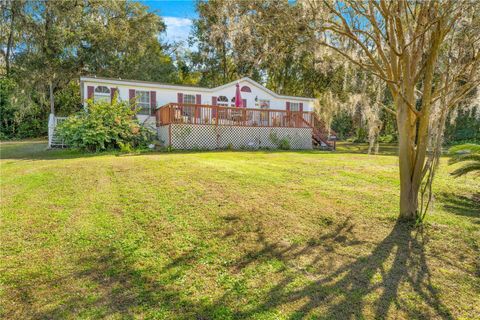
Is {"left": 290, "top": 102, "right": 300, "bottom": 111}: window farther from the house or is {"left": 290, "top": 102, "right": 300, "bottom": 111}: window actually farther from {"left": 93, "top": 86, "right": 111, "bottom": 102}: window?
{"left": 93, "top": 86, "right": 111, "bottom": 102}: window

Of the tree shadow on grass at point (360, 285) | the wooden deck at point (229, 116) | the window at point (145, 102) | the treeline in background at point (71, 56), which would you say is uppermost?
the treeline in background at point (71, 56)

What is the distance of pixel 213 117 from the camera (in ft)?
42.7

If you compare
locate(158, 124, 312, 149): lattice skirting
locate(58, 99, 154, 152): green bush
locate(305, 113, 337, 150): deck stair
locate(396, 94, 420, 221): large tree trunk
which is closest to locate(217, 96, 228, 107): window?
locate(158, 124, 312, 149): lattice skirting

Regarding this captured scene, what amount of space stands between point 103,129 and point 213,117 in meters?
4.27

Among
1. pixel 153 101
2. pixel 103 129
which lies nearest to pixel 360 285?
pixel 103 129

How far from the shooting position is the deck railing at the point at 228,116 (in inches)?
479

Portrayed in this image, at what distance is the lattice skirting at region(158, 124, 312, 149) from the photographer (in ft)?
39.6

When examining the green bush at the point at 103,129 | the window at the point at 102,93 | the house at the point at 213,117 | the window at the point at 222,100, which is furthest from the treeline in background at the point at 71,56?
the green bush at the point at 103,129

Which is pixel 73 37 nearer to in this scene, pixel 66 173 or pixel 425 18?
pixel 66 173

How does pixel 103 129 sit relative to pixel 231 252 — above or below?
above

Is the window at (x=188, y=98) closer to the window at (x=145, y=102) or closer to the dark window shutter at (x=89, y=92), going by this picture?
the window at (x=145, y=102)

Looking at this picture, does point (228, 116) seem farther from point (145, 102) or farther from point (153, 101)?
point (145, 102)

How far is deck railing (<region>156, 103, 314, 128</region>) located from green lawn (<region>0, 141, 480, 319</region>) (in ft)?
22.7

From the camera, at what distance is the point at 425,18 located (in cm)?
355
